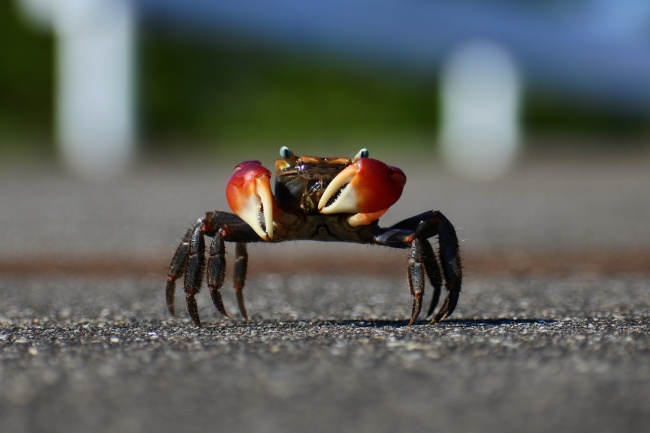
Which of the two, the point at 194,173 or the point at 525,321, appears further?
the point at 194,173

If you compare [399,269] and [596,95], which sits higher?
[596,95]

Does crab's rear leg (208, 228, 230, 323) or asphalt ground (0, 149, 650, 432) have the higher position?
crab's rear leg (208, 228, 230, 323)

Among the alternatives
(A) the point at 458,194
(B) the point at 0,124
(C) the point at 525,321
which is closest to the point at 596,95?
(B) the point at 0,124

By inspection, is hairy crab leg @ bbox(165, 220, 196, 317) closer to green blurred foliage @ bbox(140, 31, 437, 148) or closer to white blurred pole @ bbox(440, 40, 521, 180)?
white blurred pole @ bbox(440, 40, 521, 180)

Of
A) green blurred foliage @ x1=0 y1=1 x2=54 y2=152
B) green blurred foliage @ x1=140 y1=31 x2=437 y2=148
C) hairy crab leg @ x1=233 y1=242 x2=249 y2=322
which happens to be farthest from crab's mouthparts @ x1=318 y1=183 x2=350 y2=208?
green blurred foliage @ x1=140 y1=31 x2=437 y2=148

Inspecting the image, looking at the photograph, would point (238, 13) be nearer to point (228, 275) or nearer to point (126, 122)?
point (126, 122)

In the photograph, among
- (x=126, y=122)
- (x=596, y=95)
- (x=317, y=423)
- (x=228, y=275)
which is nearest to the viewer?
(x=317, y=423)

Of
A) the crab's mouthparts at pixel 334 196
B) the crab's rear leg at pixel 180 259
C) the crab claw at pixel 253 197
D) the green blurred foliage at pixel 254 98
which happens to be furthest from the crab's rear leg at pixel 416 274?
the green blurred foliage at pixel 254 98
